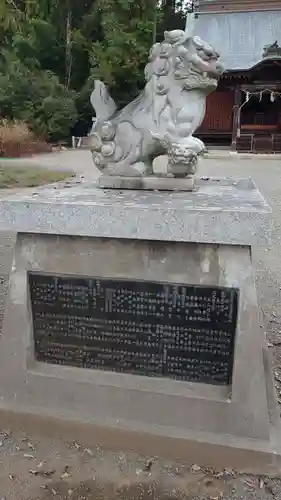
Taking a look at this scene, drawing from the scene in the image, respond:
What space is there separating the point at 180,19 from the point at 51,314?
2602 cm

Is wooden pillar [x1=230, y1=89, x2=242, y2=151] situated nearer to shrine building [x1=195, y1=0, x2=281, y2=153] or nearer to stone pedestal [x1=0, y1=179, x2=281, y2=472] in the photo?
shrine building [x1=195, y1=0, x2=281, y2=153]

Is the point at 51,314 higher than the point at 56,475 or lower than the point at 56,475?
higher

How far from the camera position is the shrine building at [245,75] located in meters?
16.1

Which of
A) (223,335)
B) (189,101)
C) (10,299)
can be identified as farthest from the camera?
(189,101)

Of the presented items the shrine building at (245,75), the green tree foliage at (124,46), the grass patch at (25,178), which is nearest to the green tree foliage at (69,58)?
the green tree foliage at (124,46)

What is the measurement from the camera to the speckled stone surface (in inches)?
66.7

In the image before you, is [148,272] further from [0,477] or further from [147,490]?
[0,477]

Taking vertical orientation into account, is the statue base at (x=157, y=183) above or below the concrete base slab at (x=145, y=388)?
above

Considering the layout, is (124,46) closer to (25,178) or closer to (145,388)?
(25,178)

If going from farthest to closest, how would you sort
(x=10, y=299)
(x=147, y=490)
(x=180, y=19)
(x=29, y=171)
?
(x=180, y=19), (x=29, y=171), (x=10, y=299), (x=147, y=490)

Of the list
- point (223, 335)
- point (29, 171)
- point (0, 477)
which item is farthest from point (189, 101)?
point (29, 171)

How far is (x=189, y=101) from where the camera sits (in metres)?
2.22

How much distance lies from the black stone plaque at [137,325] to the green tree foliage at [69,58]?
56.5 feet

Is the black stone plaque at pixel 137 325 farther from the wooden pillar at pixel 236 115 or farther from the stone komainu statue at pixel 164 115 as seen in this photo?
the wooden pillar at pixel 236 115
